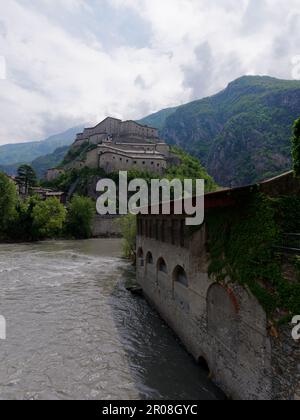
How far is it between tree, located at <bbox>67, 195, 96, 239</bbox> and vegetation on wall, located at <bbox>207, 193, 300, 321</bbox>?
65095mm

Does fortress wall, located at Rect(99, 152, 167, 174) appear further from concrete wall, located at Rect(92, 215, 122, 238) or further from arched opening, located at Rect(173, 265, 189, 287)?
arched opening, located at Rect(173, 265, 189, 287)

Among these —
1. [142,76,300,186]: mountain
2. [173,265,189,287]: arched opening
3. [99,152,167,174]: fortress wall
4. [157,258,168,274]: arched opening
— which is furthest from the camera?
[142,76,300,186]: mountain

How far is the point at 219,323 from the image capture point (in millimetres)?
11992

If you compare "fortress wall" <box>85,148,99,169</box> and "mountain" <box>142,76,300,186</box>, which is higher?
"mountain" <box>142,76,300,186</box>

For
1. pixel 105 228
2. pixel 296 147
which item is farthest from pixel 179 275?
pixel 105 228

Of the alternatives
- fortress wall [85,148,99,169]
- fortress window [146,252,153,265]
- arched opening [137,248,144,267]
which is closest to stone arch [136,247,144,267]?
arched opening [137,248,144,267]

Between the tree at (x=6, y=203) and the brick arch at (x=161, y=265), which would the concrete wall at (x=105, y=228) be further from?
the brick arch at (x=161, y=265)

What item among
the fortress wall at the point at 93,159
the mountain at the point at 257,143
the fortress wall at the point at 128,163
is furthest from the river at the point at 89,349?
the mountain at the point at 257,143

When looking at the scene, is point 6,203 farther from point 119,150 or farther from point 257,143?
point 257,143

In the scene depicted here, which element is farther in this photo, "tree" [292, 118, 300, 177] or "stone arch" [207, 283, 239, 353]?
"tree" [292, 118, 300, 177]

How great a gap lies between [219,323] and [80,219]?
65.9 metres

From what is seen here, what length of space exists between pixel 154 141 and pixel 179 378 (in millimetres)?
121410

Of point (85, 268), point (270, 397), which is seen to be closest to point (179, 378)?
point (270, 397)

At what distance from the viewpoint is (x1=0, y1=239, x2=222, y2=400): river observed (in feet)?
39.9
